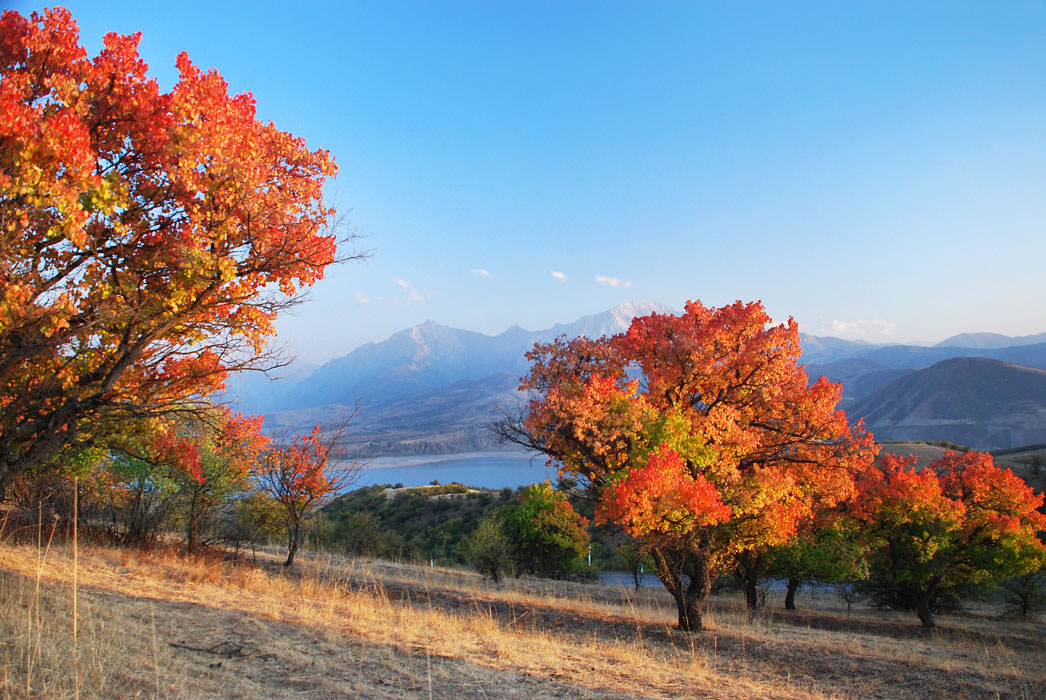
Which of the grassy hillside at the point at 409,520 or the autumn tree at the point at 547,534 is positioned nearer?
the autumn tree at the point at 547,534

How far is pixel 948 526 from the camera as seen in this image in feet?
69.4

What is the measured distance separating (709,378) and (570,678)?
898cm

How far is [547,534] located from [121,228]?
29.5 metres

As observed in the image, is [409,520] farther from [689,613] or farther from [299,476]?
[689,613]

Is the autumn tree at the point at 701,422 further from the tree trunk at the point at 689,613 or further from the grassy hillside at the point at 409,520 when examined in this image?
the grassy hillside at the point at 409,520

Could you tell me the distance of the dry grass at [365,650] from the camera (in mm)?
5406

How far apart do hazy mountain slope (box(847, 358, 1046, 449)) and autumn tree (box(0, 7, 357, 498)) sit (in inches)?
6618

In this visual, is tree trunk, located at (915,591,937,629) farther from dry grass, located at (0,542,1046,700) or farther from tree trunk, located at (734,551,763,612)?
dry grass, located at (0,542,1046,700)

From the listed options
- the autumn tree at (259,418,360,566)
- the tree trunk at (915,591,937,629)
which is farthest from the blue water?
the autumn tree at (259,418,360,566)

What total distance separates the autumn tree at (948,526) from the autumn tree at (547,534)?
15.8 m

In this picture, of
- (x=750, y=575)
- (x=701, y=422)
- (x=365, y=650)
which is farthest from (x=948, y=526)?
(x=365, y=650)

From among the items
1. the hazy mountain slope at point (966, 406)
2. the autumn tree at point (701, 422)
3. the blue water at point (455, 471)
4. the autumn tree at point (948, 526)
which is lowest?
the blue water at point (455, 471)

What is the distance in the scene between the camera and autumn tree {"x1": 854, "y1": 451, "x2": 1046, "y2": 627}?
21.2 meters

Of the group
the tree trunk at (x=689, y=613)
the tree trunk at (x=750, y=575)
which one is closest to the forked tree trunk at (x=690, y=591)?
the tree trunk at (x=689, y=613)
